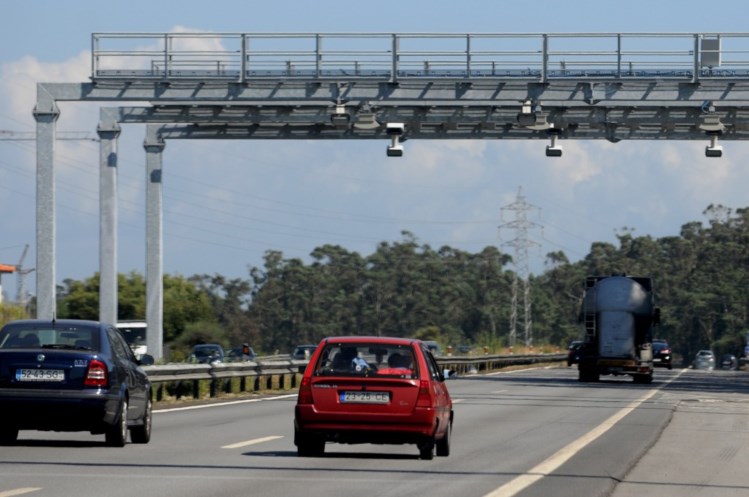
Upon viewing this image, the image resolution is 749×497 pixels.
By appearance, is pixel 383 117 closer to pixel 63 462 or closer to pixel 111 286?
pixel 111 286

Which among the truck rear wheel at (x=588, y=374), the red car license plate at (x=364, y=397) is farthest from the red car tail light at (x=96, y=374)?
the truck rear wheel at (x=588, y=374)

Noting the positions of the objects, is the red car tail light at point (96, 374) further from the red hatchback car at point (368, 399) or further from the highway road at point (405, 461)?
the red hatchback car at point (368, 399)

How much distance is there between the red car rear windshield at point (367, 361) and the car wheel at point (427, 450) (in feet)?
2.41

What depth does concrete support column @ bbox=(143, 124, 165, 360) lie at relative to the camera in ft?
146

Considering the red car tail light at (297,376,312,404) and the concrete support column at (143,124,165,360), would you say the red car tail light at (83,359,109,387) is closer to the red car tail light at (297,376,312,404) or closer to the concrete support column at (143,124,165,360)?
the red car tail light at (297,376,312,404)

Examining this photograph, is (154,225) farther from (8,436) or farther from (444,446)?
(444,446)

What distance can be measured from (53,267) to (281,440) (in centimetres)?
1918

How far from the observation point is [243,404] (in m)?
31.0

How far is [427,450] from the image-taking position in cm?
1720

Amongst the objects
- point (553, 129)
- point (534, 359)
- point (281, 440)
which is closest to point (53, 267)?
point (553, 129)

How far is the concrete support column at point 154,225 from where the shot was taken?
146ft

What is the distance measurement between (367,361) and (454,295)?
495ft

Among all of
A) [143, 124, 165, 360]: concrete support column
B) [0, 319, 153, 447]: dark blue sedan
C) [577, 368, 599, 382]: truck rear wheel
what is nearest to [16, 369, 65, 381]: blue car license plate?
[0, 319, 153, 447]: dark blue sedan

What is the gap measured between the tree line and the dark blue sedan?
123m
